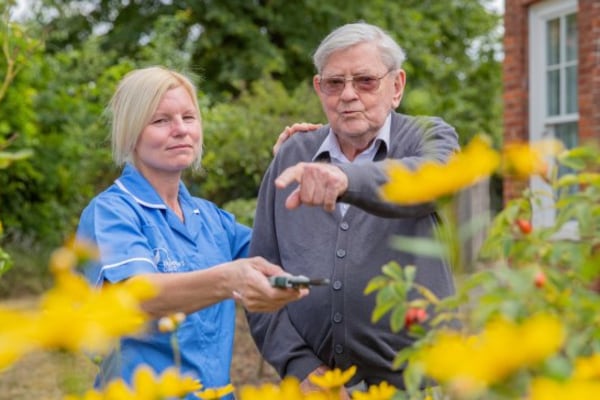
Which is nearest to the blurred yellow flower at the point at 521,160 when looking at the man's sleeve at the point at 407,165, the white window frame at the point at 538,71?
the man's sleeve at the point at 407,165

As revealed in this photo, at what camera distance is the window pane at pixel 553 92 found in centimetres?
789

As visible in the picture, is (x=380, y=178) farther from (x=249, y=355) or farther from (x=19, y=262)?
(x=19, y=262)

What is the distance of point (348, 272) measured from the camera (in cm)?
230

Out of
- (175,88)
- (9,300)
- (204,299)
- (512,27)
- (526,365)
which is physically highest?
(512,27)

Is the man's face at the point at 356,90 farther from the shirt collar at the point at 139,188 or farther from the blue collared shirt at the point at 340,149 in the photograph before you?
the shirt collar at the point at 139,188

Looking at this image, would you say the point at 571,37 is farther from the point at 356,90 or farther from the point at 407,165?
the point at 407,165

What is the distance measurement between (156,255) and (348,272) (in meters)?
0.49

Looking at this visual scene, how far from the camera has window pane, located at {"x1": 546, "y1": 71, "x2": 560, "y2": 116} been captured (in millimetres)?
7887

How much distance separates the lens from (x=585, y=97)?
23.7 feet

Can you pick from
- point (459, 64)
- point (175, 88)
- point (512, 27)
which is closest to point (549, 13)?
point (512, 27)

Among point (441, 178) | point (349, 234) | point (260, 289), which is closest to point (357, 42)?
point (349, 234)

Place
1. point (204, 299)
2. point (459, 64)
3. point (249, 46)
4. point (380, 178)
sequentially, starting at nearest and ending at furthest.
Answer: point (380, 178) → point (204, 299) → point (249, 46) → point (459, 64)

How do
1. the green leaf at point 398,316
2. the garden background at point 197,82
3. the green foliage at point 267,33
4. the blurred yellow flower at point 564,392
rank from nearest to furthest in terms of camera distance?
the blurred yellow flower at point 564,392 < the green leaf at point 398,316 < the garden background at point 197,82 < the green foliage at point 267,33

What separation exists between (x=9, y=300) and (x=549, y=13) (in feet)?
23.0
